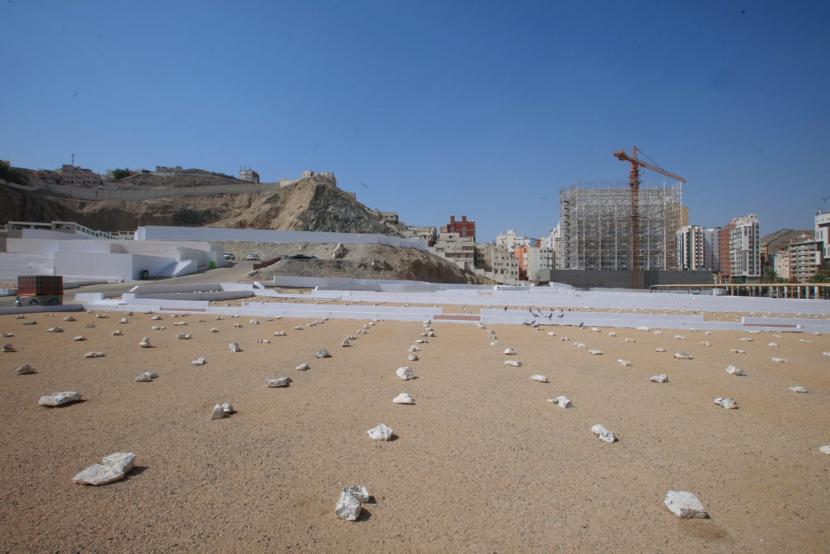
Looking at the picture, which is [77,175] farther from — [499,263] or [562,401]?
[562,401]

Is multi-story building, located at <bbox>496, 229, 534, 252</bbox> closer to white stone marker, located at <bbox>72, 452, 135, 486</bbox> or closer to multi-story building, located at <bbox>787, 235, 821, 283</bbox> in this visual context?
multi-story building, located at <bbox>787, 235, 821, 283</bbox>

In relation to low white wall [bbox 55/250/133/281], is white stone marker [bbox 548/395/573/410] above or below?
below

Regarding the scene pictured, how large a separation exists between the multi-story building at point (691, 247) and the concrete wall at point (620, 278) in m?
57.3

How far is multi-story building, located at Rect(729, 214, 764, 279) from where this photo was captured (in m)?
114

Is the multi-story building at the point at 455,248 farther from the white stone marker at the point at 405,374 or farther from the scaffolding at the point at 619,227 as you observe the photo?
the white stone marker at the point at 405,374

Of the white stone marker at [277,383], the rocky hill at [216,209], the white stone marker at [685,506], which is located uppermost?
the rocky hill at [216,209]

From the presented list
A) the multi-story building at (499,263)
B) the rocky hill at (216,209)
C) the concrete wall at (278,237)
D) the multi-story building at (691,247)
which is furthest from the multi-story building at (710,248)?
the concrete wall at (278,237)

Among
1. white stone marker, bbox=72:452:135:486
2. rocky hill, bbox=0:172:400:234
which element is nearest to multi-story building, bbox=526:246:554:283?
rocky hill, bbox=0:172:400:234

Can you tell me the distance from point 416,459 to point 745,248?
14718cm

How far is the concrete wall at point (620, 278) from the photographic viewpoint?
54.2 metres

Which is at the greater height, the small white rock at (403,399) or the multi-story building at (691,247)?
the multi-story building at (691,247)

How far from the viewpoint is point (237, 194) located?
276 ft

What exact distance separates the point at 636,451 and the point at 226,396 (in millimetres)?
4160

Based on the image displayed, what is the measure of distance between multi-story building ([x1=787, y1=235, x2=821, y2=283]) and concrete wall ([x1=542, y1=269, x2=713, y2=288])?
224 ft
